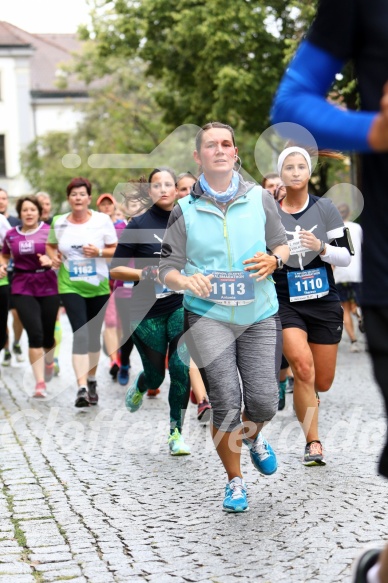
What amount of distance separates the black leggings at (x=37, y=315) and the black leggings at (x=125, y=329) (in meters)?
0.81

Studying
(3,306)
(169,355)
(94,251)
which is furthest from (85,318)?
(169,355)

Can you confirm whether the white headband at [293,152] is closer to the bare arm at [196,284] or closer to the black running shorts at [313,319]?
the black running shorts at [313,319]

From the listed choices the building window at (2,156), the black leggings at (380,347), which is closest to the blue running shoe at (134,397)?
the black leggings at (380,347)

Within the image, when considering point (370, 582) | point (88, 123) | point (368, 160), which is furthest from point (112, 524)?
point (88, 123)

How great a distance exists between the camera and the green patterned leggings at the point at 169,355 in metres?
8.10

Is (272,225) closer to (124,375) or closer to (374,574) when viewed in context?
(374,574)

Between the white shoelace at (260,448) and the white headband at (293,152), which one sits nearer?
the white shoelace at (260,448)

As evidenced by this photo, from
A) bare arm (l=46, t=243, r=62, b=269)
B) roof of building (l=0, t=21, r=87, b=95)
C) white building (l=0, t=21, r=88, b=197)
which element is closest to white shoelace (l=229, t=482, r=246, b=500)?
bare arm (l=46, t=243, r=62, b=269)

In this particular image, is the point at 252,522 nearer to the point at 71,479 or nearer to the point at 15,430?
the point at 71,479

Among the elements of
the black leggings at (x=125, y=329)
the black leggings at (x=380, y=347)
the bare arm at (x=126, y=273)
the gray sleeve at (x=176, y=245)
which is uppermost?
the gray sleeve at (x=176, y=245)

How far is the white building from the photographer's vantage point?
67.0 metres

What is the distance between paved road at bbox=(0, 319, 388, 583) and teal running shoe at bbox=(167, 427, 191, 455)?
0.07 m

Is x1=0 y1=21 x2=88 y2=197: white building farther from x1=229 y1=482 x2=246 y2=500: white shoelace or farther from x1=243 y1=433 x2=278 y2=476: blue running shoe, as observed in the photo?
x1=229 y1=482 x2=246 y2=500: white shoelace

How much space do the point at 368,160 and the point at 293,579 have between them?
6.84 ft
